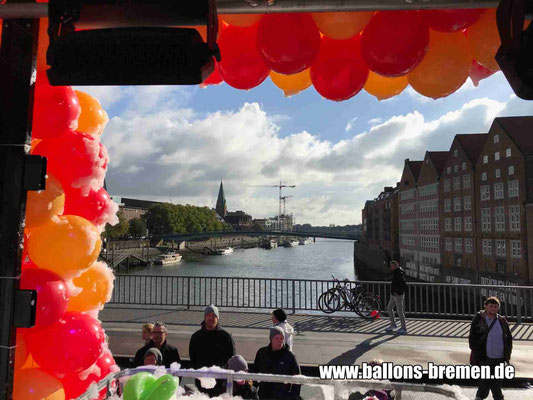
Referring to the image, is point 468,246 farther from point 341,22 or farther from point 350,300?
point 341,22

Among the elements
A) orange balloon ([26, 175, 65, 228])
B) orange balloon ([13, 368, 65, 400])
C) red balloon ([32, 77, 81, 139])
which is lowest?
orange balloon ([13, 368, 65, 400])

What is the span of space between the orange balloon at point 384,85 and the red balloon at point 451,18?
77 centimetres

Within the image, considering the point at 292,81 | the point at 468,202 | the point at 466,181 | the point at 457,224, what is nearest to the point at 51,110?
the point at 292,81

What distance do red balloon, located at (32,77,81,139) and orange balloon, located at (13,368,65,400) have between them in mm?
1535

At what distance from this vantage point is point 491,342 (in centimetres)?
515

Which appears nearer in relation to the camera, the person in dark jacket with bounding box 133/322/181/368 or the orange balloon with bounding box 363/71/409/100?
the orange balloon with bounding box 363/71/409/100

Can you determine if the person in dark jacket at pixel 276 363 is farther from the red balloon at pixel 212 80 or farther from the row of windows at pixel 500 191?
the row of windows at pixel 500 191

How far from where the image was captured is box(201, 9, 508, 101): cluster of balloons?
2.43 metres

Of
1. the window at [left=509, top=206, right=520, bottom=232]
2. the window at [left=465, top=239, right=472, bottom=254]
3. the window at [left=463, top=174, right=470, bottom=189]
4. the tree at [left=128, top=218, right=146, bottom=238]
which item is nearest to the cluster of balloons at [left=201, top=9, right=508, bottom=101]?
the window at [left=509, top=206, right=520, bottom=232]

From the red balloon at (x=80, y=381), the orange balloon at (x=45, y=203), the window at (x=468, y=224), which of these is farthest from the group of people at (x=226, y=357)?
the window at (x=468, y=224)

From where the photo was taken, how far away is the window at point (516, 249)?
30559 millimetres

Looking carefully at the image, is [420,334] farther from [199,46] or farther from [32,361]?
[199,46]

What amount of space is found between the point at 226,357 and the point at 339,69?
11.3 feet

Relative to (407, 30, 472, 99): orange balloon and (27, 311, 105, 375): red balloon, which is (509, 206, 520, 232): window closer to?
(407, 30, 472, 99): orange balloon
